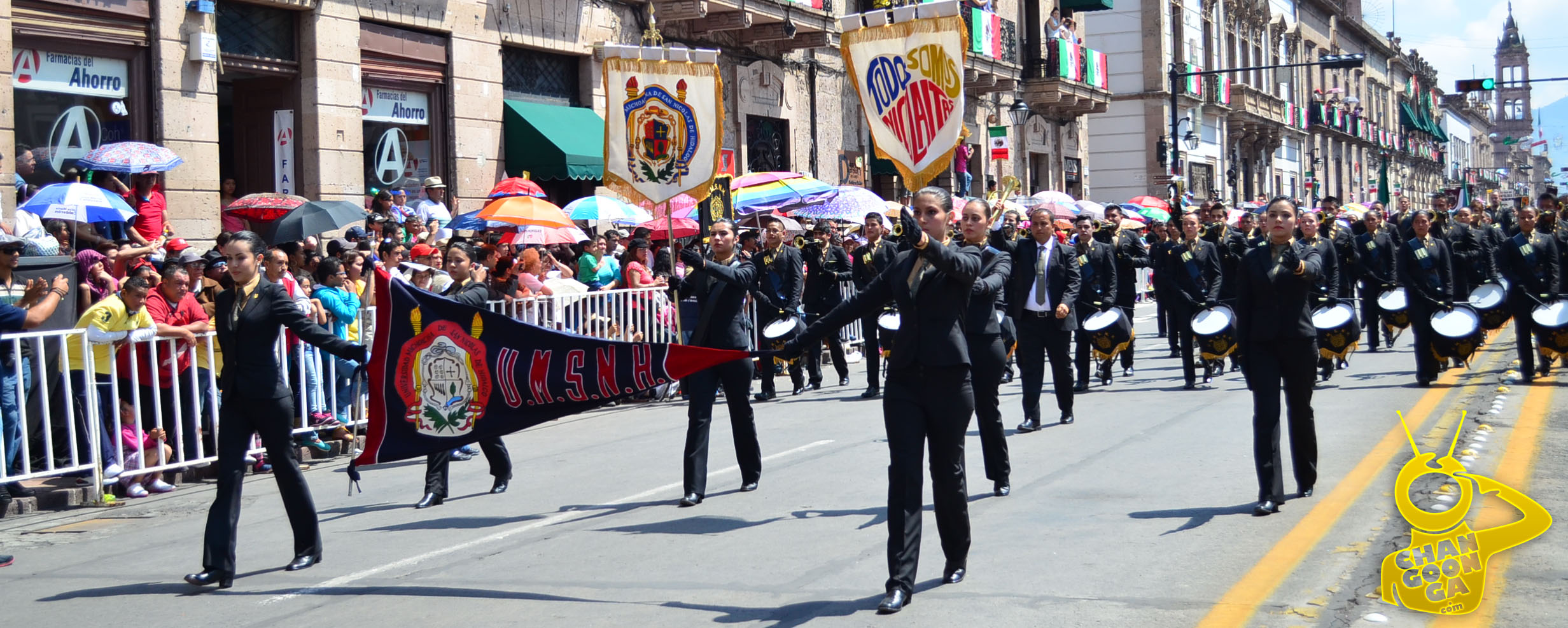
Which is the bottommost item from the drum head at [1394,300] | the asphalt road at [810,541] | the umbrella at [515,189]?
the asphalt road at [810,541]

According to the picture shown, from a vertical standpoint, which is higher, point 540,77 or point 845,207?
point 540,77

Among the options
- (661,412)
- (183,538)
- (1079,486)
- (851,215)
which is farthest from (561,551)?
(851,215)

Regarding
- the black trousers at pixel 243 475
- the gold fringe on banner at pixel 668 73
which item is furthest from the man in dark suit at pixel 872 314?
the black trousers at pixel 243 475

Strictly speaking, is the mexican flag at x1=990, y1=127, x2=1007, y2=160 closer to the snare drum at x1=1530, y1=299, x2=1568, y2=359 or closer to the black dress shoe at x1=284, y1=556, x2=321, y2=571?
the snare drum at x1=1530, y1=299, x2=1568, y2=359

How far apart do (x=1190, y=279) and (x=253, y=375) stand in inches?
395

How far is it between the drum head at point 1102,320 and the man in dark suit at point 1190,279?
2.41 feet

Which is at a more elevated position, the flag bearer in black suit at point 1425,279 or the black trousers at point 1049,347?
the flag bearer in black suit at point 1425,279

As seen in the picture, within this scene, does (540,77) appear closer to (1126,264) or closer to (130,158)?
(130,158)

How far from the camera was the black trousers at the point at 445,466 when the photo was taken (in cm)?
901

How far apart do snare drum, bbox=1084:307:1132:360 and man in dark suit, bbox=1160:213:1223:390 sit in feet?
1.99

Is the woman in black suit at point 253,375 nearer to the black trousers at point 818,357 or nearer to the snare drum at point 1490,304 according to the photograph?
the black trousers at point 818,357

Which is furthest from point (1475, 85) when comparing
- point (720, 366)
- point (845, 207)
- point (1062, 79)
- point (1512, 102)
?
point (1512, 102)

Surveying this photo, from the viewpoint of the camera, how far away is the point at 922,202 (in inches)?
247

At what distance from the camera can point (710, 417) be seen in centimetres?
888
